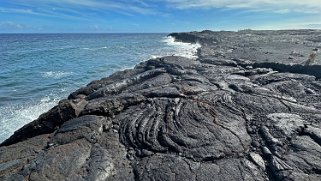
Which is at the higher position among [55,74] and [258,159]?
[258,159]

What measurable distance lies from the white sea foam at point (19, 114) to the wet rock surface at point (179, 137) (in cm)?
580

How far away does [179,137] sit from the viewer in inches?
401

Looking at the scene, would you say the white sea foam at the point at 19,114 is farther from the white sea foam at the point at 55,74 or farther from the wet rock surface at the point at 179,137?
→ the white sea foam at the point at 55,74

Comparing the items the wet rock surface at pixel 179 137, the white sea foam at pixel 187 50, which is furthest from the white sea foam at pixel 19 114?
the white sea foam at pixel 187 50

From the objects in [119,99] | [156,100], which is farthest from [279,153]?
[119,99]

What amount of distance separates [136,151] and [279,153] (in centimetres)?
416

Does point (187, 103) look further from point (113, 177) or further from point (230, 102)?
point (113, 177)

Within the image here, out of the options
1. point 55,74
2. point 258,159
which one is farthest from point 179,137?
point 55,74

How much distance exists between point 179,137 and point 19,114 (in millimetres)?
13571

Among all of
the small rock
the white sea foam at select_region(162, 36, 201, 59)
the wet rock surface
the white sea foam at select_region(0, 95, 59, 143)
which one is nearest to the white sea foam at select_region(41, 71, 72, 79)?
the white sea foam at select_region(0, 95, 59, 143)

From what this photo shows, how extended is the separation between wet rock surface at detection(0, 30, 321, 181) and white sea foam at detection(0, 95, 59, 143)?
580 cm

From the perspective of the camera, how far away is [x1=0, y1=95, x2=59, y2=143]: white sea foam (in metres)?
17.6

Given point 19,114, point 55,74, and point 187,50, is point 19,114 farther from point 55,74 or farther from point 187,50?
point 187,50

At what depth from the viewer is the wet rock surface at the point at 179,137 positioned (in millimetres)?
8727
